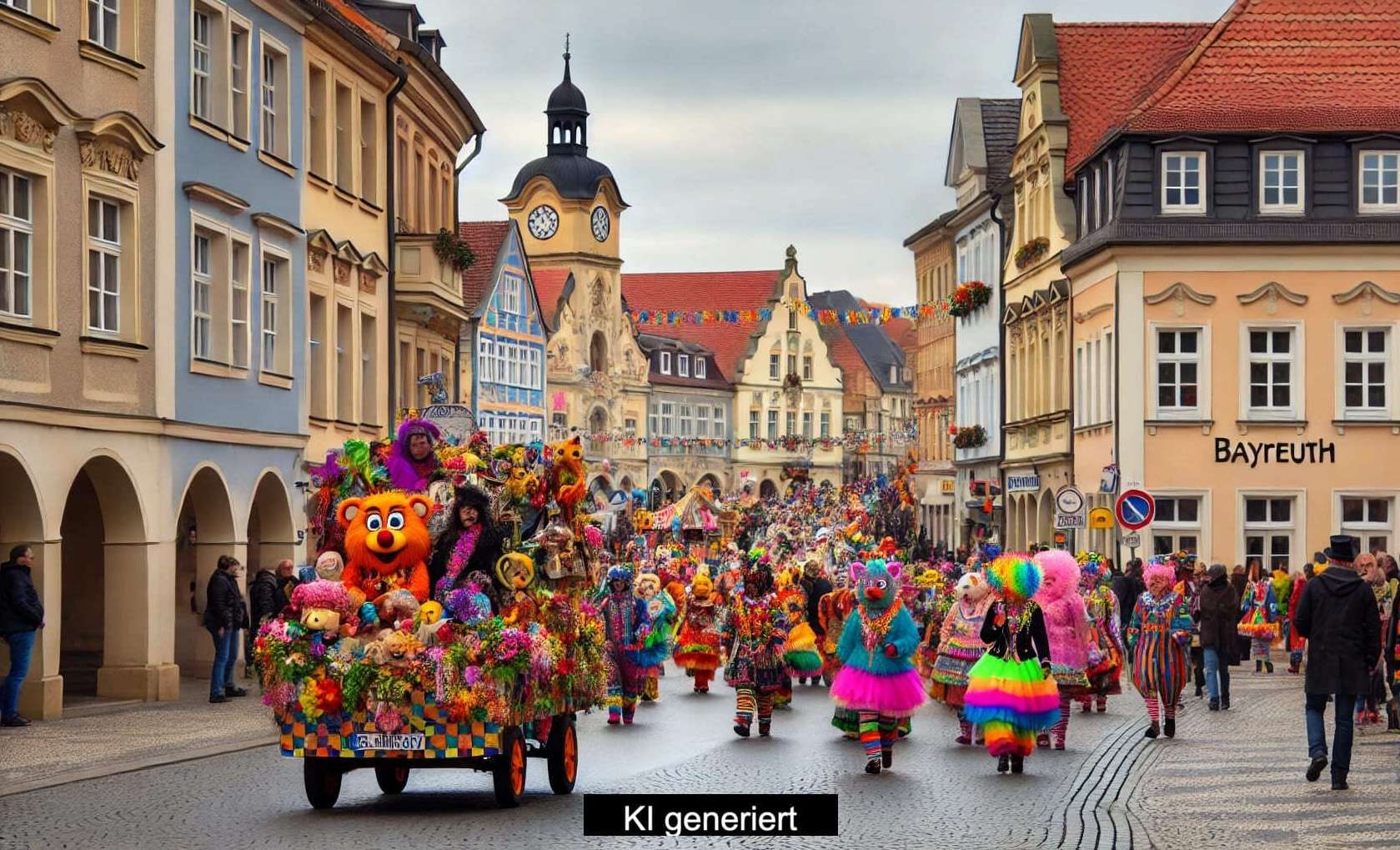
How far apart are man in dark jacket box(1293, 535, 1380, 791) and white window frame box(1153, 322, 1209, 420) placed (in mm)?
28652

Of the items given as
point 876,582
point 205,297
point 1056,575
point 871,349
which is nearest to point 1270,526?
point 205,297

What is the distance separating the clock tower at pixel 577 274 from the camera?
111 m

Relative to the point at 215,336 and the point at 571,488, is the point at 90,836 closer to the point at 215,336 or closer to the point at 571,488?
the point at 571,488

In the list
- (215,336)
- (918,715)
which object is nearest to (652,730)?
(918,715)

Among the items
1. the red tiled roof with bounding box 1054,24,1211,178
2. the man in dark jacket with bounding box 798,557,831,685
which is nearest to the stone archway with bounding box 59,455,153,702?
the man in dark jacket with bounding box 798,557,831,685

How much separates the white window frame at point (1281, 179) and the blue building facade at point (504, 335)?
38775 mm

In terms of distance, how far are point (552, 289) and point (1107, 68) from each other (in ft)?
195

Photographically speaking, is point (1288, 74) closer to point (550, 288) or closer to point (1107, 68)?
point (1107, 68)

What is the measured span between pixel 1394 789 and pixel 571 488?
625 cm

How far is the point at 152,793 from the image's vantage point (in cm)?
1711

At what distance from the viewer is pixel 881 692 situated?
18.9 m

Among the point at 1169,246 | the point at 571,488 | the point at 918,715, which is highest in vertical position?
the point at 1169,246

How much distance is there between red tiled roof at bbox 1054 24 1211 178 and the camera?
174ft
